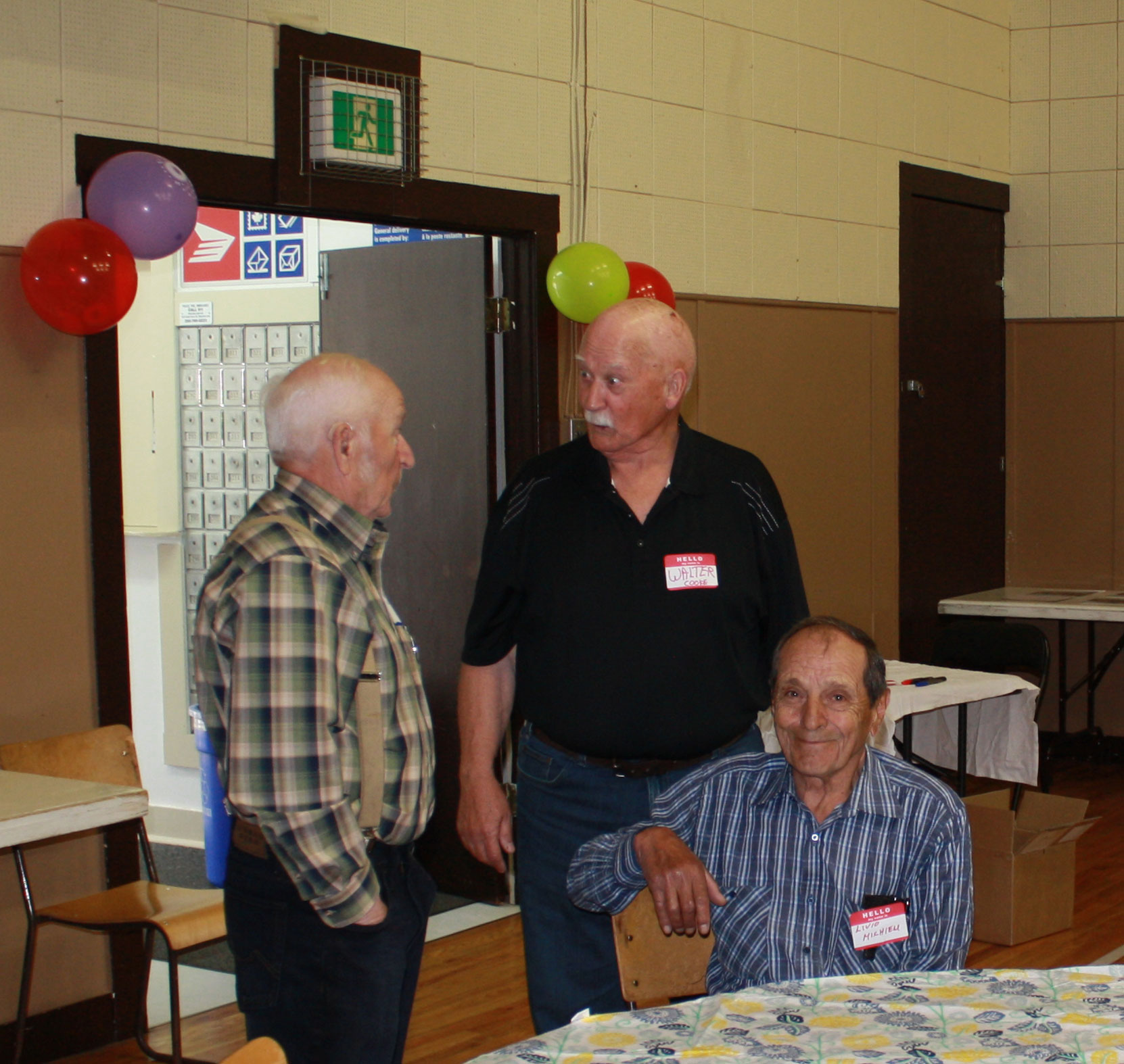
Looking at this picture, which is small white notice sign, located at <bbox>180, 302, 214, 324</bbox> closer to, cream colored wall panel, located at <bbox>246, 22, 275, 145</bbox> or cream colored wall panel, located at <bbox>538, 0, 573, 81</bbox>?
cream colored wall panel, located at <bbox>538, 0, 573, 81</bbox>

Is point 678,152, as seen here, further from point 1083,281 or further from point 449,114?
point 1083,281

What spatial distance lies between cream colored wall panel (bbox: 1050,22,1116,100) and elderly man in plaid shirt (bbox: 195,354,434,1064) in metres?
5.73

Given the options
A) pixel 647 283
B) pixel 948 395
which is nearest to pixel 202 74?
pixel 647 283

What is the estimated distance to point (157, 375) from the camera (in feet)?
19.1

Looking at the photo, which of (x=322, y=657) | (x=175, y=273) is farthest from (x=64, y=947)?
(x=175, y=273)

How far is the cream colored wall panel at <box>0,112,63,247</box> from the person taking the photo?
333cm

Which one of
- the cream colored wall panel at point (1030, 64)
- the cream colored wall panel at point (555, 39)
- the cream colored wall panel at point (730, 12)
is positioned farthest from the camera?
the cream colored wall panel at point (1030, 64)

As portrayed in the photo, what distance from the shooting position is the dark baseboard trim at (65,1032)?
11.2 feet

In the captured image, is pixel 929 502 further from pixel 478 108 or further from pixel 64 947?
pixel 64 947

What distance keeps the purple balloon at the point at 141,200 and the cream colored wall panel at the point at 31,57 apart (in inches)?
8.4

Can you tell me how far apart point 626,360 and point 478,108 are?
85.6 inches

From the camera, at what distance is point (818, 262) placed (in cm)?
576

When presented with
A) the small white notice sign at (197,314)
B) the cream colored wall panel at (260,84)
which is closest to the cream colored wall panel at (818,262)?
the small white notice sign at (197,314)

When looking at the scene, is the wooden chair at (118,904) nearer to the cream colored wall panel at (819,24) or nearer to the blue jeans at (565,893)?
the blue jeans at (565,893)
